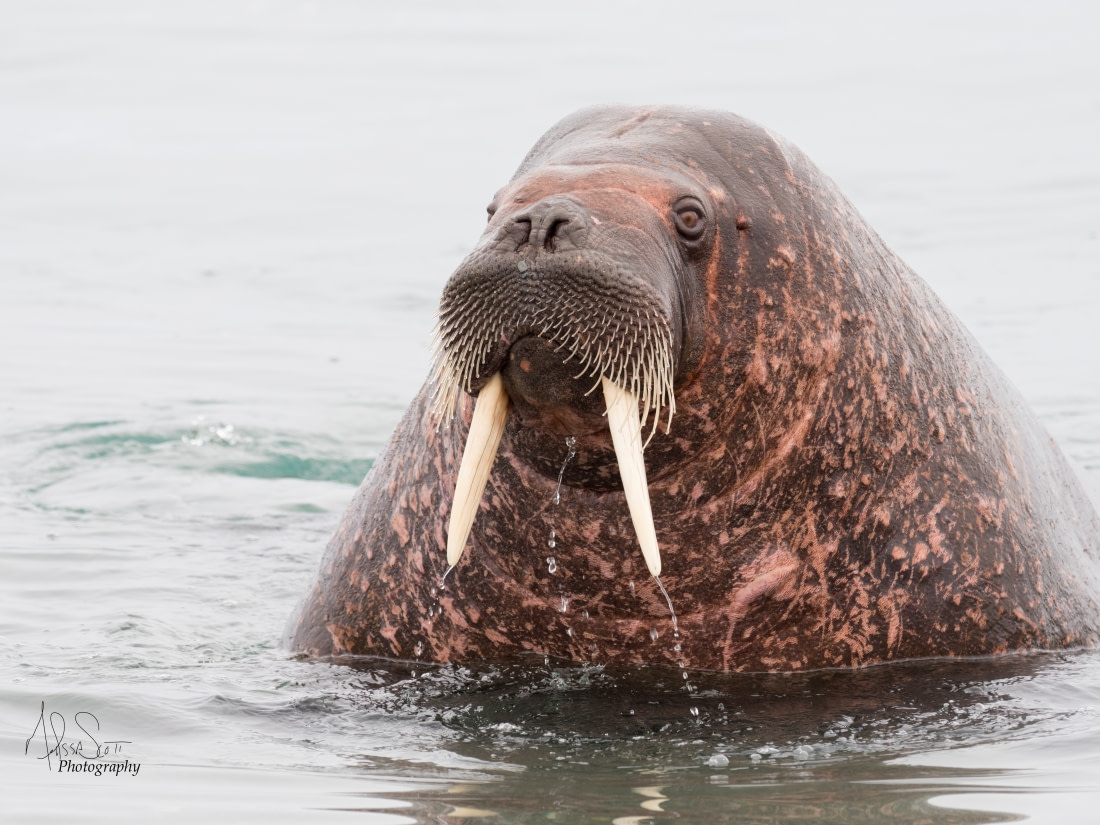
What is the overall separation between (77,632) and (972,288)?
12.6m

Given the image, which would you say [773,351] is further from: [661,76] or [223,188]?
[661,76]

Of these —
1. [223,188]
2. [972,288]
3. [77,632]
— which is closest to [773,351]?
[77,632]

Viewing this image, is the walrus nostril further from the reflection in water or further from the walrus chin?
the reflection in water

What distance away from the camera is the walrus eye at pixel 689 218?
5.40 metres

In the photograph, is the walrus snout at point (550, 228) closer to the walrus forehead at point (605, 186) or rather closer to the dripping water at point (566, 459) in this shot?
the walrus forehead at point (605, 186)

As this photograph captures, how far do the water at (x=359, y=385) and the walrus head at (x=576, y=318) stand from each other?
814mm

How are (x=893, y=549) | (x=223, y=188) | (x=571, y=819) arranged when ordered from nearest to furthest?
1. (x=571, y=819)
2. (x=893, y=549)
3. (x=223, y=188)

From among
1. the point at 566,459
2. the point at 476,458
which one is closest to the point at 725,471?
the point at 566,459

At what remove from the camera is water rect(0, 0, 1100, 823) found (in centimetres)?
493

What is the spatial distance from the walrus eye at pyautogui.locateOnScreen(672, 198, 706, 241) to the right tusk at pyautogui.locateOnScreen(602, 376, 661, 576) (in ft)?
2.18

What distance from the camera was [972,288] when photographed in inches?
706
